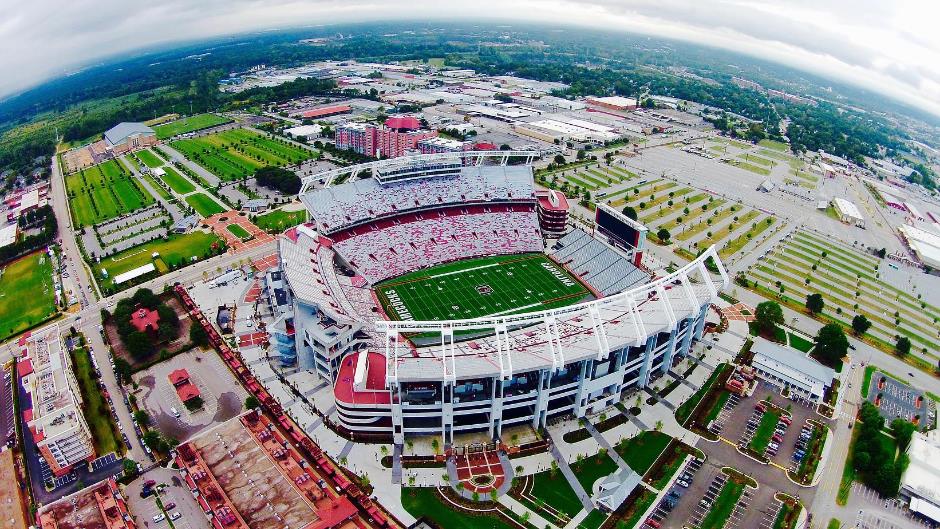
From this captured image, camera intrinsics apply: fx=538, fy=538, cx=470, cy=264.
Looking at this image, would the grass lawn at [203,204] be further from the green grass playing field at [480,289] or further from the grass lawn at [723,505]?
the grass lawn at [723,505]

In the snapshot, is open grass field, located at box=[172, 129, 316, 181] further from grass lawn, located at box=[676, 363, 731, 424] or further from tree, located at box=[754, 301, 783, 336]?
tree, located at box=[754, 301, 783, 336]

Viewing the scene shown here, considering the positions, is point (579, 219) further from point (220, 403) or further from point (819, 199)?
point (220, 403)

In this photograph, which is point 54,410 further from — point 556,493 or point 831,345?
point 831,345

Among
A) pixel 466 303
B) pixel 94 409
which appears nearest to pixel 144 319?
pixel 94 409

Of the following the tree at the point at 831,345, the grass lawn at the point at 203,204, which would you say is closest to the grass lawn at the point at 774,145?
the tree at the point at 831,345

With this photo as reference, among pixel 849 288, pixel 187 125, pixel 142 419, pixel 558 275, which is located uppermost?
Answer: pixel 187 125

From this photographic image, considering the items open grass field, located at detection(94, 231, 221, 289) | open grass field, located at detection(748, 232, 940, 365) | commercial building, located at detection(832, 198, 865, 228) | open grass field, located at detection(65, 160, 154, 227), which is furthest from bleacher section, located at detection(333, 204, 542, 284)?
commercial building, located at detection(832, 198, 865, 228)
